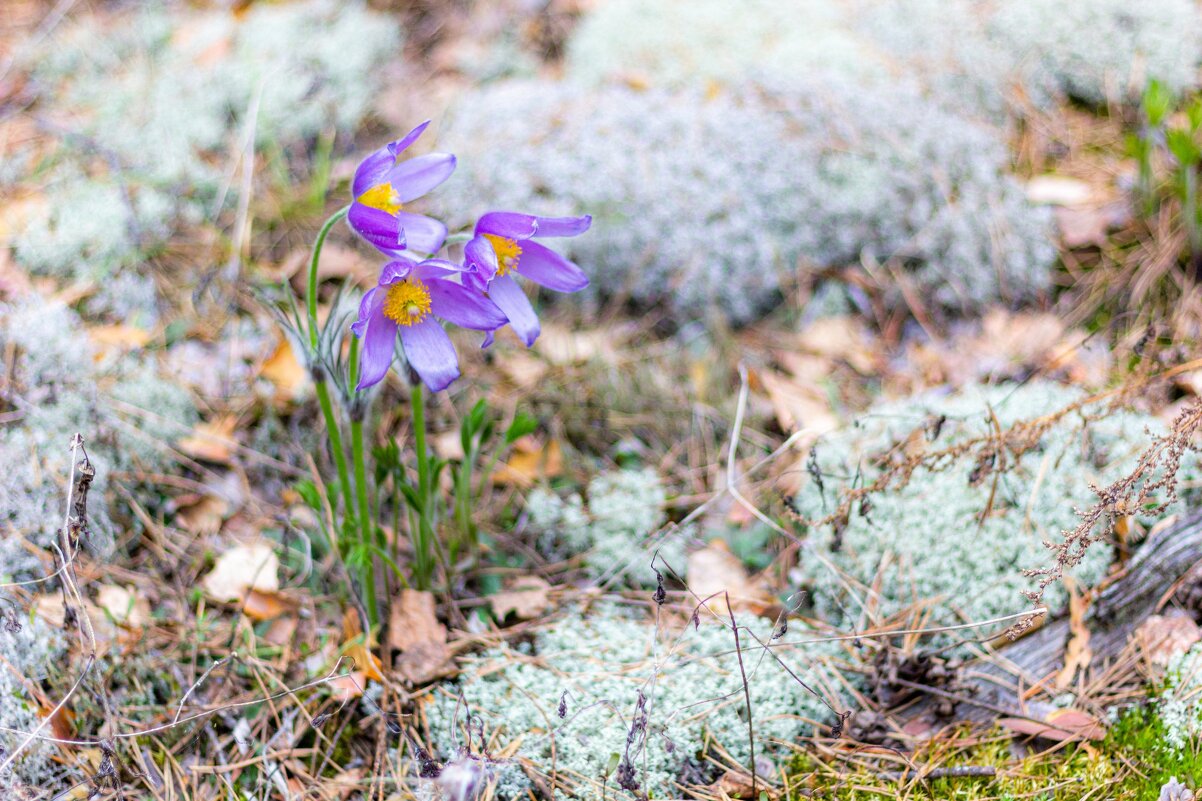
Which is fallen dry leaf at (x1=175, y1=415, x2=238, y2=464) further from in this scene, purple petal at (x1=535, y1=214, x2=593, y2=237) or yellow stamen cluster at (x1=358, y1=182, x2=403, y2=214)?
purple petal at (x1=535, y1=214, x2=593, y2=237)

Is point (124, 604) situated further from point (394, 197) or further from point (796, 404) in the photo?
point (796, 404)

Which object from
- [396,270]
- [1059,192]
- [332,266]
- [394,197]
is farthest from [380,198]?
[1059,192]

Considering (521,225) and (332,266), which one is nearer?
(521,225)

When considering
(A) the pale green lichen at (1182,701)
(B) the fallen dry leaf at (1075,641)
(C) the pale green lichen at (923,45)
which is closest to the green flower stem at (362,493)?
(B) the fallen dry leaf at (1075,641)

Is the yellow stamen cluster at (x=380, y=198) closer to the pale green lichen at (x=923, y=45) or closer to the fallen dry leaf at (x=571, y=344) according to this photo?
the fallen dry leaf at (x=571, y=344)

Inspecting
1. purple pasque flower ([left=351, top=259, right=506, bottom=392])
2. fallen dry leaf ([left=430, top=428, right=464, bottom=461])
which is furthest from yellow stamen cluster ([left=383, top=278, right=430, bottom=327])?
fallen dry leaf ([left=430, top=428, right=464, bottom=461])

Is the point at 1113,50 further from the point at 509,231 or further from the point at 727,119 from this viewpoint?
the point at 509,231
